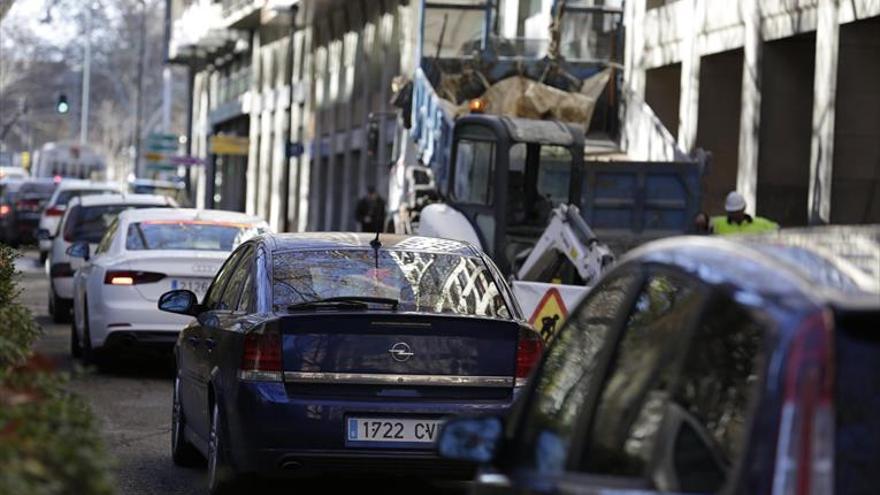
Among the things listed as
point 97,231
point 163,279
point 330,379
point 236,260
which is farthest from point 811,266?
point 97,231

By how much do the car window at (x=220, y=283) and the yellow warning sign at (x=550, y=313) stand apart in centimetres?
438

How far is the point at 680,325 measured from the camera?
14.9ft

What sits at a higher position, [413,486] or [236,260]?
[236,260]

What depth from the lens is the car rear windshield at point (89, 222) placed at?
82.6ft

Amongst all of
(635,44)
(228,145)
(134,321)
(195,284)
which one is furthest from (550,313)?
(228,145)

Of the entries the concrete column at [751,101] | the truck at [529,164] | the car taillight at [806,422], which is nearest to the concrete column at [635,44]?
the truck at [529,164]

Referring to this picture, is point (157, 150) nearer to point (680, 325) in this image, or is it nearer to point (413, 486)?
point (413, 486)

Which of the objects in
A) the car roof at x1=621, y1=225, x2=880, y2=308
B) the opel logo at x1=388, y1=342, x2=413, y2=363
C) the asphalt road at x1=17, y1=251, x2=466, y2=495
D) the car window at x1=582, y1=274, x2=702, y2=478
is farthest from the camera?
the asphalt road at x1=17, y1=251, x2=466, y2=495

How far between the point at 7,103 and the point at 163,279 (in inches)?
4013

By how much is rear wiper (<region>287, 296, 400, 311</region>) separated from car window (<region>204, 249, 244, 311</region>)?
5.02 ft

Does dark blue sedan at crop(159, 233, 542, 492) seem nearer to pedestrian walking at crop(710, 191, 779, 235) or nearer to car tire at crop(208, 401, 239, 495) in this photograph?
car tire at crop(208, 401, 239, 495)

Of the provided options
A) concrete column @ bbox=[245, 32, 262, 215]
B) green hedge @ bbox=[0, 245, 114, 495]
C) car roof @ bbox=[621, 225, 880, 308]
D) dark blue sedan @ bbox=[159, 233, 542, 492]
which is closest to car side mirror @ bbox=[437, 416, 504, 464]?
car roof @ bbox=[621, 225, 880, 308]

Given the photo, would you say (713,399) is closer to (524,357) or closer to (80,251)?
(524,357)

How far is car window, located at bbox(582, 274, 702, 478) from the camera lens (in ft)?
14.6
